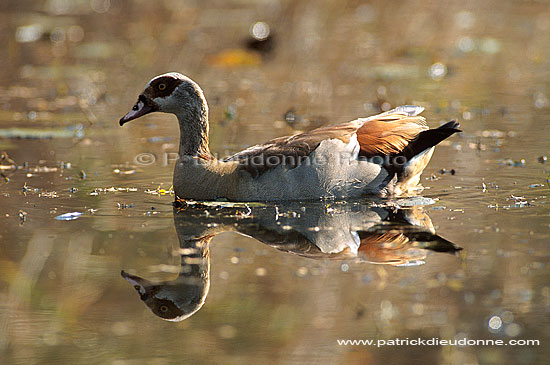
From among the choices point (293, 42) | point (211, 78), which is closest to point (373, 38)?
point (293, 42)

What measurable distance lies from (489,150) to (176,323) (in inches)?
231

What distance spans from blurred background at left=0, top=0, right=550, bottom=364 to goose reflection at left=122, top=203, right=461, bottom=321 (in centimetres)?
15

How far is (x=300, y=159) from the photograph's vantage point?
8.67 m

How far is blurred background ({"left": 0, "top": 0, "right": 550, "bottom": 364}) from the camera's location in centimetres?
562

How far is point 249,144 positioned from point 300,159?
254 centimetres

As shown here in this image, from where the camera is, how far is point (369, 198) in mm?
8938

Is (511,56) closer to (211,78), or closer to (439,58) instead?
(439,58)

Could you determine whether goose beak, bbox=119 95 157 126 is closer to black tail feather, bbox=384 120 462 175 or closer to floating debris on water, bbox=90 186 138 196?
floating debris on water, bbox=90 186 138 196

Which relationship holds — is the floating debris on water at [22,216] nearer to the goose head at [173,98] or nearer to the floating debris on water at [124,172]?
the goose head at [173,98]

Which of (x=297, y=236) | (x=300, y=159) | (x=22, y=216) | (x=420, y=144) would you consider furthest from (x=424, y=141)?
(x=22, y=216)

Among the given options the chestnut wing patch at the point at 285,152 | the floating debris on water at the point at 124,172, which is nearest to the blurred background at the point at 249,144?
the floating debris on water at the point at 124,172

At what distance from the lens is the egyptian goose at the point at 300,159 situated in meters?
8.66

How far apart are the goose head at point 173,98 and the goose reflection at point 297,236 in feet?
3.80

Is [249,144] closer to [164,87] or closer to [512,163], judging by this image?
[164,87]
